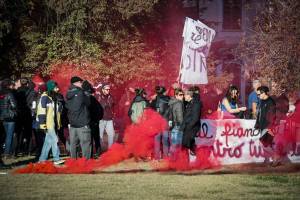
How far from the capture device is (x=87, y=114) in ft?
48.4

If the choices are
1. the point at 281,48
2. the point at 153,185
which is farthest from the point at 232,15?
the point at 153,185

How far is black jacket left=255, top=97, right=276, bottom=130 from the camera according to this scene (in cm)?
1555

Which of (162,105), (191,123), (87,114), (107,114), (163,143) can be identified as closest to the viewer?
(87,114)

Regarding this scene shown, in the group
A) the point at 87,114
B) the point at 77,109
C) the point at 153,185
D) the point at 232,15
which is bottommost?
the point at 153,185

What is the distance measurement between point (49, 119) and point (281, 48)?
10.5 metres

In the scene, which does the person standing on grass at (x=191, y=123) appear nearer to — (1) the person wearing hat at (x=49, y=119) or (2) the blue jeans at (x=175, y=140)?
(2) the blue jeans at (x=175, y=140)

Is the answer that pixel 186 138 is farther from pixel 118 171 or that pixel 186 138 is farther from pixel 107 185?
pixel 107 185

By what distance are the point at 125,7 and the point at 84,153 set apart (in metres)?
13.1

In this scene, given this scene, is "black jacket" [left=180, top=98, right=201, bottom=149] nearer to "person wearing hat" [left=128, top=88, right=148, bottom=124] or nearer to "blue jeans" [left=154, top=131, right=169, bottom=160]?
"blue jeans" [left=154, top=131, right=169, bottom=160]

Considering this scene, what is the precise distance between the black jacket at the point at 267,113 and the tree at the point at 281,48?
7308mm

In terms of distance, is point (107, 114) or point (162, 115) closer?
point (162, 115)

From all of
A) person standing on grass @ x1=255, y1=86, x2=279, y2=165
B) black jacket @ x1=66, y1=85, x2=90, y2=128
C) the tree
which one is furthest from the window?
black jacket @ x1=66, y1=85, x2=90, y2=128

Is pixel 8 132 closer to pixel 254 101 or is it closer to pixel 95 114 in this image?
pixel 95 114

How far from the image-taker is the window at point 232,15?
40781mm
